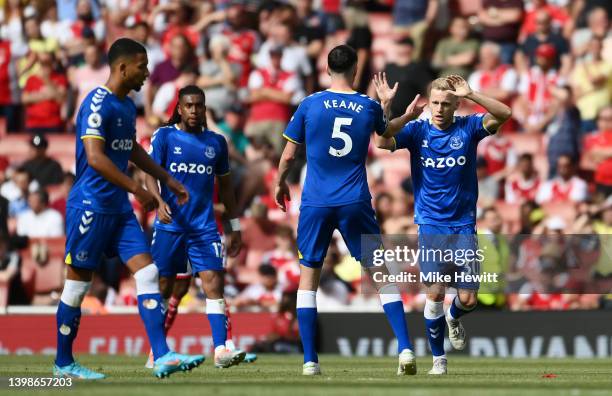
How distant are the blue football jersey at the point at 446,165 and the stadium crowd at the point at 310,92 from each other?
178 inches

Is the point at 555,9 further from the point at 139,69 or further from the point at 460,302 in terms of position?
the point at 139,69

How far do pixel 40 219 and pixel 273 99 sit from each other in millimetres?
3985

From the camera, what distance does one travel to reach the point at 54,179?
2080 centimetres

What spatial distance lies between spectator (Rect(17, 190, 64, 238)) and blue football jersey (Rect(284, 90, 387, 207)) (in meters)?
9.40

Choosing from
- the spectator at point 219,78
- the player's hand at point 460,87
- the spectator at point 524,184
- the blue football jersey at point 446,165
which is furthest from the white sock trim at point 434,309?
the spectator at point 219,78

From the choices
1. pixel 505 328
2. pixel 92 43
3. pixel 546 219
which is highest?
pixel 92 43

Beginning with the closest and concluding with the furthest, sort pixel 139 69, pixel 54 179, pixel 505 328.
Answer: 1. pixel 139 69
2. pixel 505 328
3. pixel 54 179

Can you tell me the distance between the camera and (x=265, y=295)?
18.5m

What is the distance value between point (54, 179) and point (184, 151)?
26.6 feet

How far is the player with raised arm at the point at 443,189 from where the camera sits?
1216 cm

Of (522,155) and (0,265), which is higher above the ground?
(522,155)

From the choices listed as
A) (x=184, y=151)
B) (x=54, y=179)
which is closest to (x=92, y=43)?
(x=54, y=179)

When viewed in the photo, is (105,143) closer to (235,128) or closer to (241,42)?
(235,128)

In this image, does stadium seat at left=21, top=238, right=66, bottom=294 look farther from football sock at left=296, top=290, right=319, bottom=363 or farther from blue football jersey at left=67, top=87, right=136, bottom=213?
blue football jersey at left=67, top=87, right=136, bottom=213
